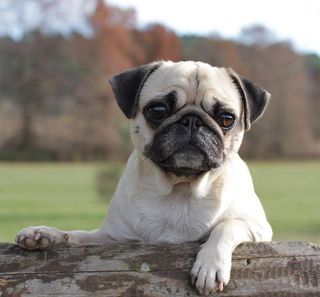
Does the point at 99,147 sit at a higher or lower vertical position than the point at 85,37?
lower

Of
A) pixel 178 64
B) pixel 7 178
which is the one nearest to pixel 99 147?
pixel 7 178

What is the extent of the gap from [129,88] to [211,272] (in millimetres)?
1374

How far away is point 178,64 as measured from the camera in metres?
4.24

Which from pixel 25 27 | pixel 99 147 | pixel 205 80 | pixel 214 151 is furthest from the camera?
pixel 25 27

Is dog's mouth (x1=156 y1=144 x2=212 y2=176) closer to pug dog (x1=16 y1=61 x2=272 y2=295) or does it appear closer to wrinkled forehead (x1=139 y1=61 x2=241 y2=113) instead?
pug dog (x1=16 y1=61 x2=272 y2=295)

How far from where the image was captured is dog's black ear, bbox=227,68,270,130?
13.5 ft

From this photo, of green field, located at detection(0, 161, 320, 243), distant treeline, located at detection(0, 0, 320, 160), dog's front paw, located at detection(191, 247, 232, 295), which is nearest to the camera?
dog's front paw, located at detection(191, 247, 232, 295)

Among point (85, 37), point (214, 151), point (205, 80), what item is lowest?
point (214, 151)

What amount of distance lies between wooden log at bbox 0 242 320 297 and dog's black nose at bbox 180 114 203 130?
67 cm

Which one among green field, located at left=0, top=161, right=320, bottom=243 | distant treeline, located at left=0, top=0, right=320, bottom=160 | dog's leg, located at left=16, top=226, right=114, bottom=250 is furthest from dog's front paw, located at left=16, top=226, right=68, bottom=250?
distant treeline, located at left=0, top=0, right=320, bottom=160

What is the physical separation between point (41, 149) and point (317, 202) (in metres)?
22.8

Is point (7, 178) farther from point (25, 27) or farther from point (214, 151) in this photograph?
point (214, 151)

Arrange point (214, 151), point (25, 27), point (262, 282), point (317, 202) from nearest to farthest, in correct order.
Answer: point (262, 282) → point (214, 151) → point (317, 202) → point (25, 27)

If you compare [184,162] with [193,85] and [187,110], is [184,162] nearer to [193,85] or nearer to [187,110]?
[187,110]
